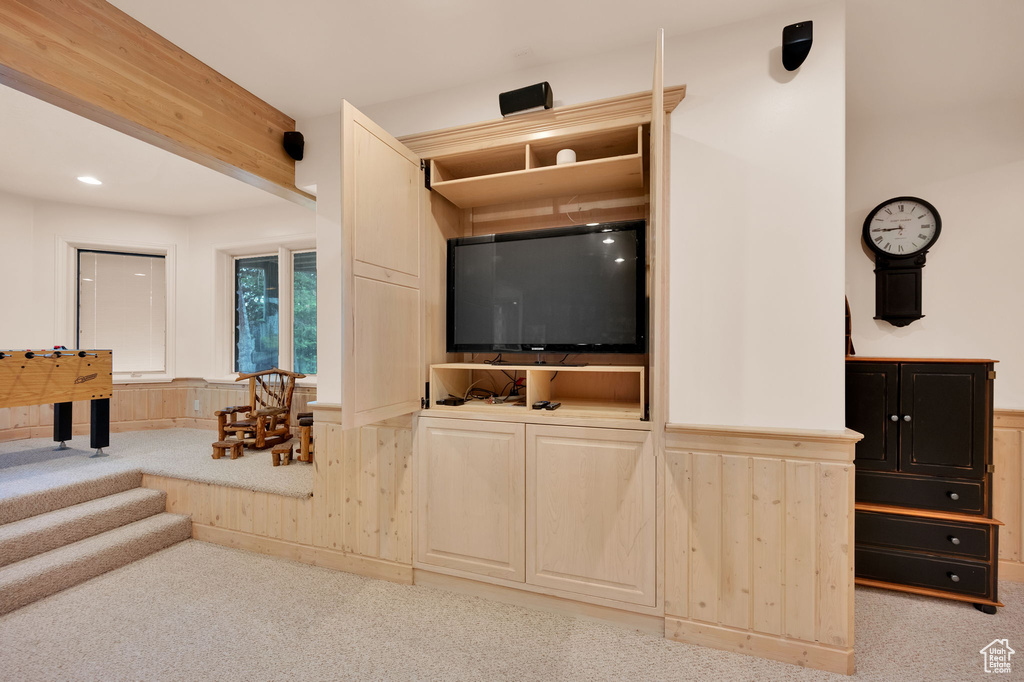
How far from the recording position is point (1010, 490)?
7.58 feet

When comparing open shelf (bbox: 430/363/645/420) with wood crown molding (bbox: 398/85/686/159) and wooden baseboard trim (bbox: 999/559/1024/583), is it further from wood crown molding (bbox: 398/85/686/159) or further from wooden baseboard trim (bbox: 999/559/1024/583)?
wooden baseboard trim (bbox: 999/559/1024/583)

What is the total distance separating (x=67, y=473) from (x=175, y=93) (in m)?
2.71

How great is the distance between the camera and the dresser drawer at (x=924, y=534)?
6.71 ft

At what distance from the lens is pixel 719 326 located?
1.85m

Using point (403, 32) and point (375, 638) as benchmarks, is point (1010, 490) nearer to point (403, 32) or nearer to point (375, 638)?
point (375, 638)

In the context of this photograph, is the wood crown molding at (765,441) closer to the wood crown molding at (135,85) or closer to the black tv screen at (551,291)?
the black tv screen at (551,291)

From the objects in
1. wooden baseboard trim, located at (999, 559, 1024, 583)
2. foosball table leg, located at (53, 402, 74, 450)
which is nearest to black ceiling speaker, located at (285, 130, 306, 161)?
foosball table leg, located at (53, 402, 74, 450)

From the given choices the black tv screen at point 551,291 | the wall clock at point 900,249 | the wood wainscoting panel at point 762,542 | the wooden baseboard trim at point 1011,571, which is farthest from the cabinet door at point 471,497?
the wooden baseboard trim at point 1011,571

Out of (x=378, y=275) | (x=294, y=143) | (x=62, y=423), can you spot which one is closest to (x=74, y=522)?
(x=62, y=423)

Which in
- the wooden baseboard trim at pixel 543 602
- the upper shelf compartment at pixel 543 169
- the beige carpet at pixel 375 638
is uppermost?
the upper shelf compartment at pixel 543 169

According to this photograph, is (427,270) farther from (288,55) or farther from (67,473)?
(67,473)

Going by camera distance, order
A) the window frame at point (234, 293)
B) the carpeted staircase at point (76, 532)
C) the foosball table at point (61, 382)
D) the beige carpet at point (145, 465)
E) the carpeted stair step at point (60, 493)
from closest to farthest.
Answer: the carpeted staircase at point (76, 532) → the carpeted stair step at point (60, 493) → the beige carpet at point (145, 465) → the foosball table at point (61, 382) → the window frame at point (234, 293)

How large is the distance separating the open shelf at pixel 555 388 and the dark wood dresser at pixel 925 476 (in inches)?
46.4

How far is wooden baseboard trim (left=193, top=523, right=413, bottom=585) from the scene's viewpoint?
7.59 ft
